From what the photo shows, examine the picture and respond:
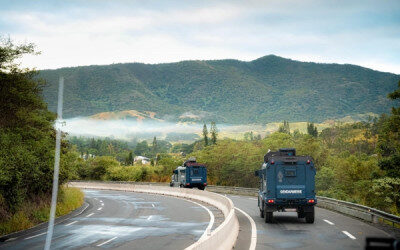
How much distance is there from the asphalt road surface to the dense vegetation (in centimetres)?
1095

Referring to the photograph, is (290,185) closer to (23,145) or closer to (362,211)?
(362,211)

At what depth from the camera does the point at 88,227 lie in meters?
21.7

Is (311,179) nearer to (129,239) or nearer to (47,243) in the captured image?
(129,239)

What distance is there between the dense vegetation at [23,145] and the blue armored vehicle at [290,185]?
11.3 m

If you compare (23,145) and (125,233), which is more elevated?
(23,145)

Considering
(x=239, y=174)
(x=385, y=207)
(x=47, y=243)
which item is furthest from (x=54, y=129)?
(x=239, y=174)

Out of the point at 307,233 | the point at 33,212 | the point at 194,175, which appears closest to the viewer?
the point at 307,233

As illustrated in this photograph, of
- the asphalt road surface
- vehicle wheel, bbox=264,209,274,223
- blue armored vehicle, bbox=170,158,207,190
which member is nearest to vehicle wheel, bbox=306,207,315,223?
the asphalt road surface

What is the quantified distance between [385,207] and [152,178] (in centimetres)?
5346

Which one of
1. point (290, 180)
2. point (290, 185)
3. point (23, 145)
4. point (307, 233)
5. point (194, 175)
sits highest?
point (23, 145)

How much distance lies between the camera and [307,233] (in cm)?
1739

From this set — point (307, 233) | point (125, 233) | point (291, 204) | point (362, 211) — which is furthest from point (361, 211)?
point (125, 233)

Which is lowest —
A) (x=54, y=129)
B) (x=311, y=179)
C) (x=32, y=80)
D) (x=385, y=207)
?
(x=385, y=207)

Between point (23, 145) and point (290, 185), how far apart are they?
14988 millimetres
